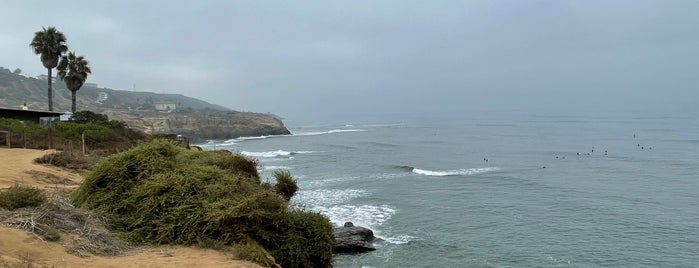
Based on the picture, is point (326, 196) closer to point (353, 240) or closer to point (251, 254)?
point (353, 240)

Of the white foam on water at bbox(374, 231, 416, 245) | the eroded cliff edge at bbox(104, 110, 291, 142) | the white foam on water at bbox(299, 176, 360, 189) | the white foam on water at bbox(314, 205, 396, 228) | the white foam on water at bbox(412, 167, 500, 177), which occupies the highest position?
the eroded cliff edge at bbox(104, 110, 291, 142)

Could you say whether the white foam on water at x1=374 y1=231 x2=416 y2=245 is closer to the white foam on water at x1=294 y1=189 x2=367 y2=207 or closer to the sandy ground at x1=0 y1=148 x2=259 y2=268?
the white foam on water at x1=294 y1=189 x2=367 y2=207

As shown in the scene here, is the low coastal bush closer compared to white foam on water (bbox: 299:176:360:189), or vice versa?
the low coastal bush

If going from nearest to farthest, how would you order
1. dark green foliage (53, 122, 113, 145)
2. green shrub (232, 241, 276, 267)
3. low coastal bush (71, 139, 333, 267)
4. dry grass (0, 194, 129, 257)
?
dry grass (0, 194, 129, 257), green shrub (232, 241, 276, 267), low coastal bush (71, 139, 333, 267), dark green foliage (53, 122, 113, 145)

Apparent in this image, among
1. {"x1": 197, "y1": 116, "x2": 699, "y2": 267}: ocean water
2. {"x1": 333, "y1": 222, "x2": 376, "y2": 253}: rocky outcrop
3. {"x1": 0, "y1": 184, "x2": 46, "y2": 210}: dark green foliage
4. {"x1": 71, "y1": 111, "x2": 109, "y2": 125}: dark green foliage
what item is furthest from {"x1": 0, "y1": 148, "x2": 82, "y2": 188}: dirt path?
{"x1": 71, "y1": 111, "x2": 109, "y2": 125}: dark green foliage

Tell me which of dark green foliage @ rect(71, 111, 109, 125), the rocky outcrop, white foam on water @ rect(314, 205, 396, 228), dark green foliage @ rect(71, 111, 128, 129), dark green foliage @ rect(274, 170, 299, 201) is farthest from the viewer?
dark green foliage @ rect(71, 111, 109, 125)

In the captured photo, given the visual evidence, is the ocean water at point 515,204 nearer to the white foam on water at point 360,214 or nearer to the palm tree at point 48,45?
the white foam on water at point 360,214

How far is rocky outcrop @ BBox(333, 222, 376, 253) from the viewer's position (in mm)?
22891

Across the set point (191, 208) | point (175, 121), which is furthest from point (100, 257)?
point (175, 121)

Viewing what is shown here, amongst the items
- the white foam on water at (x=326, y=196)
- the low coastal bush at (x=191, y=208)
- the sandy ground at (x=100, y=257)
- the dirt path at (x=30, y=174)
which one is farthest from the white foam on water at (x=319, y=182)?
the sandy ground at (x=100, y=257)

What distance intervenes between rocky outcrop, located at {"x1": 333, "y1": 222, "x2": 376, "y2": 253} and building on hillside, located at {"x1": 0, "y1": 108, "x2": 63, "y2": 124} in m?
29.8

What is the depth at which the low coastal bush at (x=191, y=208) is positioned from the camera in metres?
12.0

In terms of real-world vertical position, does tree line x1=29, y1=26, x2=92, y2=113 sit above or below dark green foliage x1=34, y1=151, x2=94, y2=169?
above

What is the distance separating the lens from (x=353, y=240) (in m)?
23.2
